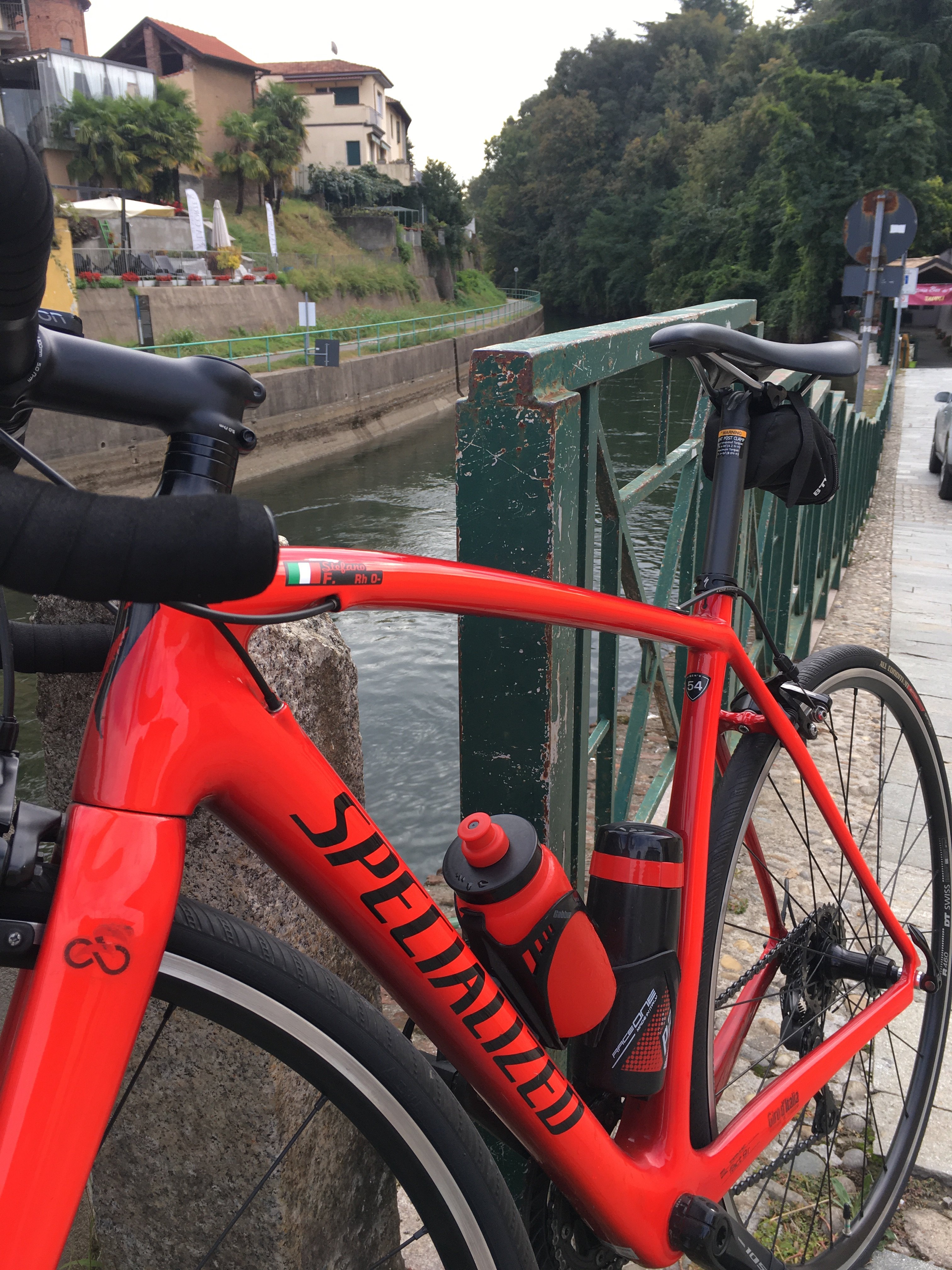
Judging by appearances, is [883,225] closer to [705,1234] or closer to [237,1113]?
[705,1234]

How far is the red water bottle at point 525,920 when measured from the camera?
105 centimetres

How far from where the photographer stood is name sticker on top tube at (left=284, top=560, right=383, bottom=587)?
2.70 feet

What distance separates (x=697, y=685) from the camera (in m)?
1.37

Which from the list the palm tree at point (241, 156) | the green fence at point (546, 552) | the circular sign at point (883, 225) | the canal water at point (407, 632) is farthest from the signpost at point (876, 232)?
the palm tree at point (241, 156)

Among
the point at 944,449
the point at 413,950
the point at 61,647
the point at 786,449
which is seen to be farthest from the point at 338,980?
the point at 944,449

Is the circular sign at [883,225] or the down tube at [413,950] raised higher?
the circular sign at [883,225]

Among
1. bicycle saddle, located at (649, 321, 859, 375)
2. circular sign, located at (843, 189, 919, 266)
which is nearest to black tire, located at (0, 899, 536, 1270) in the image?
bicycle saddle, located at (649, 321, 859, 375)

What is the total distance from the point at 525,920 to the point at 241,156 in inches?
1584

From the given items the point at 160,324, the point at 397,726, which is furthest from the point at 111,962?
the point at 160,324

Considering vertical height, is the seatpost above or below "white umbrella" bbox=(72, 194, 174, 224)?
below

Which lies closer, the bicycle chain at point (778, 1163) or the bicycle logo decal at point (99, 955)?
the bicycle logo decal at point (99, 955)

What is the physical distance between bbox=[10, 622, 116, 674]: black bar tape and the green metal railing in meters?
13.2

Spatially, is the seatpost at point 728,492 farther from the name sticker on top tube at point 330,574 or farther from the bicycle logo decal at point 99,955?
the bicycle logo decal at point 99,955

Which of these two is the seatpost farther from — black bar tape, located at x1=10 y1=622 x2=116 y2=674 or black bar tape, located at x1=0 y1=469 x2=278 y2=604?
black bar tape, located at x1=0 y1=469 x2=278 y2=604
